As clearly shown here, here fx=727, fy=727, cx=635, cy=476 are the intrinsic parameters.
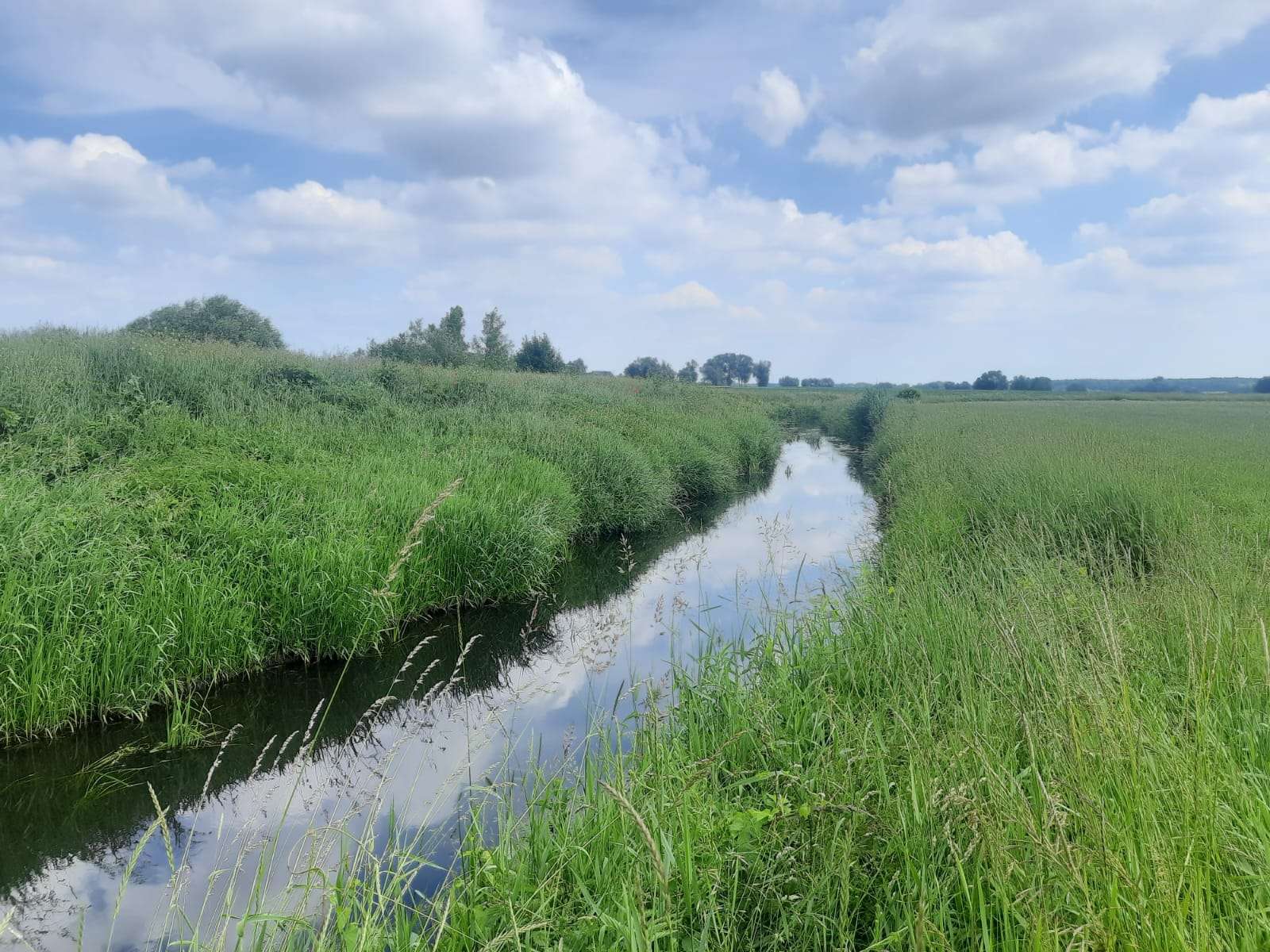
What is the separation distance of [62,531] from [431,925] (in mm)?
5345

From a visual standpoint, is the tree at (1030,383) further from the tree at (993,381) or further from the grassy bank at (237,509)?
the grassy bank at (237,509)

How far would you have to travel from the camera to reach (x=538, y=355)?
51469mm

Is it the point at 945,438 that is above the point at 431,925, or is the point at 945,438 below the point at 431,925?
above

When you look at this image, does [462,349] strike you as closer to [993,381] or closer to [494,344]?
[494,344]

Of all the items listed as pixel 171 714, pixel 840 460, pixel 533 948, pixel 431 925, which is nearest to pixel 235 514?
pixel 171 714

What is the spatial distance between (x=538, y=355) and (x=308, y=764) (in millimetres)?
47554

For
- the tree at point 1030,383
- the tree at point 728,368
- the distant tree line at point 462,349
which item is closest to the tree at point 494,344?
the distant tree line at point 462,349

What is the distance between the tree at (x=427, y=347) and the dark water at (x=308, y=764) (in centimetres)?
2433

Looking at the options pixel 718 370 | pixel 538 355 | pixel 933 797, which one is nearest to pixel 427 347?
pixel 538 355

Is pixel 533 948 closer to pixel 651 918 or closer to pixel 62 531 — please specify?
pixel 651 918

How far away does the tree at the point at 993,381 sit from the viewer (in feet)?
339

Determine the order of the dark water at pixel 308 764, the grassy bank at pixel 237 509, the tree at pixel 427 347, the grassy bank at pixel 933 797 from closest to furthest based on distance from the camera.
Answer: the grassy bank at pixel 933 797 → the dark water at pixel 308 764 → the grassy bank at pixel 237 509 → the tree at pixel 427 347

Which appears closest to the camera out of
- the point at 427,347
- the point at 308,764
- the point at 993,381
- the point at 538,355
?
the point at 308,764

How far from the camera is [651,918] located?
251 cm
